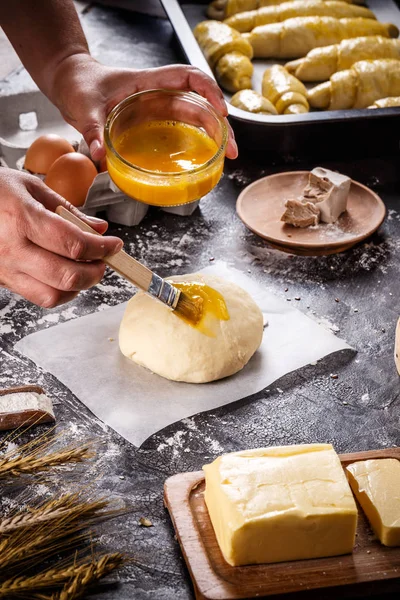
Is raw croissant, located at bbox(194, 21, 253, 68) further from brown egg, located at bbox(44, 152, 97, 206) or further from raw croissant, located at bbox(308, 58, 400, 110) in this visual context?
brown egg, located at bbox(44, 152, 97, 206)

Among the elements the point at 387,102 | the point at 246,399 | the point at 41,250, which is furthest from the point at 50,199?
the point at 387,102

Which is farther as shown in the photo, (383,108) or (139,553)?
(383,108)

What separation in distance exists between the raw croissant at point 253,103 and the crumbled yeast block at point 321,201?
45 cm

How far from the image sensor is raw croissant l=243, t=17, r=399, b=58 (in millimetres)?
3574

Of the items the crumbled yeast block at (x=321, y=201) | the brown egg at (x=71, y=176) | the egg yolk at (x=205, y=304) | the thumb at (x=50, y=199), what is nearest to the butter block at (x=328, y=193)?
the crumbled yeast block at (x=321, y=201)

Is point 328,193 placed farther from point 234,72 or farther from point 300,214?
point 234,72

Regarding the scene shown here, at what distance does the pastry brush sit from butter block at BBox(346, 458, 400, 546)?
66 cm

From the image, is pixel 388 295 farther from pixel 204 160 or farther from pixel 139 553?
pixel 139 553

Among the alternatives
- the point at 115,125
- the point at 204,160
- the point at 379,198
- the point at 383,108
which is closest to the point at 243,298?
the point at 204,160

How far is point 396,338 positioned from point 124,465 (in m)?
0.87

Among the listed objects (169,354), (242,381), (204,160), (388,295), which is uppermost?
(204,160)

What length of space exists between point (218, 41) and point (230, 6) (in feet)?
1.48

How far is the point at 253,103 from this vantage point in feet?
10.1

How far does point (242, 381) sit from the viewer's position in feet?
7.11
